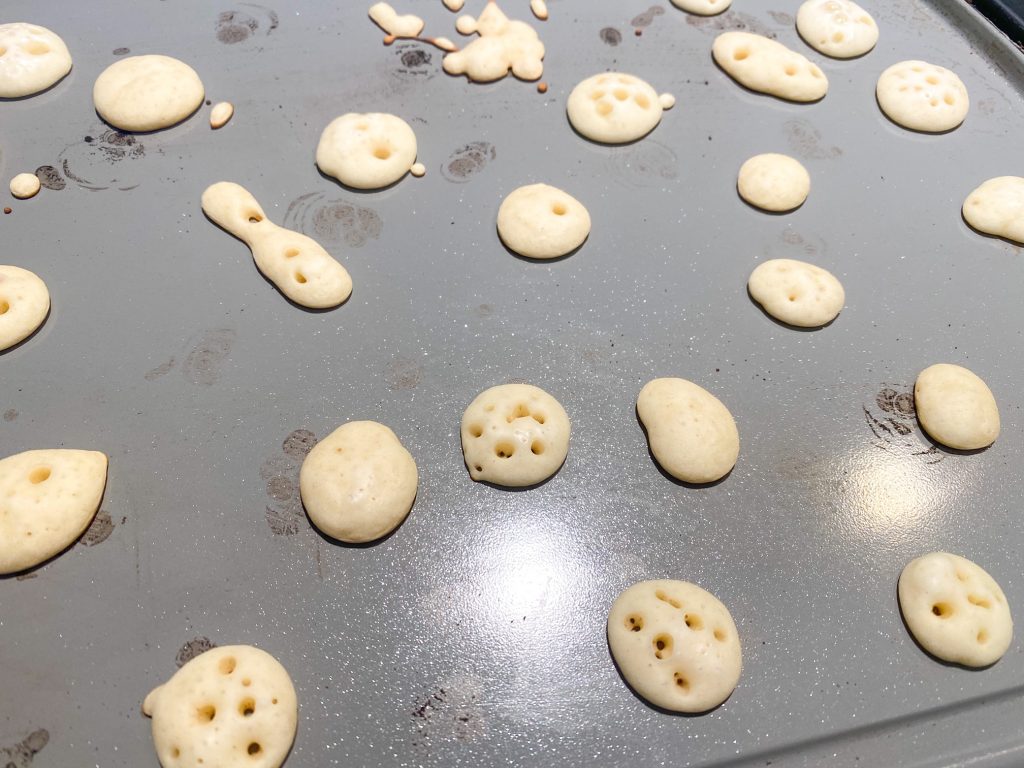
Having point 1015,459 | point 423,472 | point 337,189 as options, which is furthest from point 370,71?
point 1015,459

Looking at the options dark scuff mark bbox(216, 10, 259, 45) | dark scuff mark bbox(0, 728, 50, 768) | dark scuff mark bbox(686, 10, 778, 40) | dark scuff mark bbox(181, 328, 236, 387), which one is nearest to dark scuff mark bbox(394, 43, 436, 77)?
dark scuff mark bbox(216, 10, 259, 45)

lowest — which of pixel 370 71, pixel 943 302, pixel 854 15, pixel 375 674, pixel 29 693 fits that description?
pixel 29 693

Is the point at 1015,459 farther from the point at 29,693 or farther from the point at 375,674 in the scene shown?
the point at 29,693

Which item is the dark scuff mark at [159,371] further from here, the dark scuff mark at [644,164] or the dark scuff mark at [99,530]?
the dark scuff mark at [644,164]

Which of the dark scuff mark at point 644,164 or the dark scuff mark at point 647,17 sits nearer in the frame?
the dark scuff mark at point 644,164

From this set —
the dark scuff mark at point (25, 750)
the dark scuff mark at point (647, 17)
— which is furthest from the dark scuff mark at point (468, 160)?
the dark scuff mark at point (25, 750)
